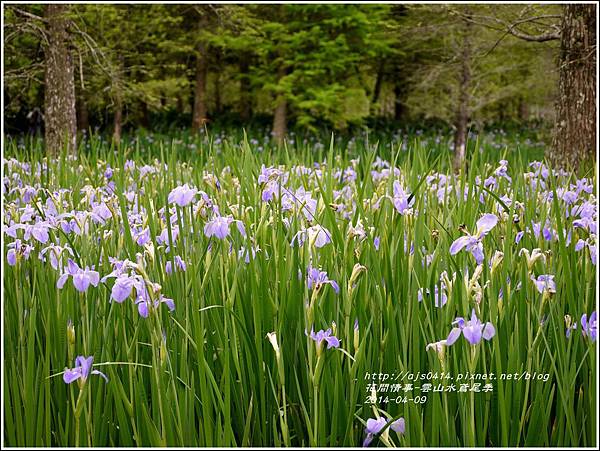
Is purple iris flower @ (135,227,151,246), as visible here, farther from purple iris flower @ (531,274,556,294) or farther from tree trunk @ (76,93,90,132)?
tree trunk @ (76,93,90,132)

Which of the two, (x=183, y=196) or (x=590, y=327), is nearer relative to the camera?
(x=590, y=327)

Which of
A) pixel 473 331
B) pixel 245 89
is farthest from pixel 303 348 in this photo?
pixel 245 89

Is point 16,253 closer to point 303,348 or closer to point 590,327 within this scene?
point 303,348

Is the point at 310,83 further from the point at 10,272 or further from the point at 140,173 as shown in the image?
the point at 10,272

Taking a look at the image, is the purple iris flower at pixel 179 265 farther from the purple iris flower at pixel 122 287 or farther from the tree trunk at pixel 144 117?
the tree trunk at pixel 144 117

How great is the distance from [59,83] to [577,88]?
16.6ft

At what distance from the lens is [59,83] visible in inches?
274

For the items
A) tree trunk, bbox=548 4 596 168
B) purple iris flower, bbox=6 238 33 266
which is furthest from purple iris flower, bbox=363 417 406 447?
tree trunk, bbox=548 4 596 168

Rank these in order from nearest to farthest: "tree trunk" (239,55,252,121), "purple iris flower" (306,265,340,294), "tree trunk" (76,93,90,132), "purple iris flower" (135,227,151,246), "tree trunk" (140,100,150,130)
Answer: "purple iris flower" (306,265,340,294), "purple iris flower" (135,227,151,246), "tree trunk" (76,93,90,132), "tree trunk" (239,55,252,121), "tree trunk" (140,100,150,130)

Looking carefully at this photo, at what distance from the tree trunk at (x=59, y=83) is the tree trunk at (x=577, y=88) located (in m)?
4.71

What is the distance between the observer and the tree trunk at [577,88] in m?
4.88

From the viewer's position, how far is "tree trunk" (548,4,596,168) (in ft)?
16.0

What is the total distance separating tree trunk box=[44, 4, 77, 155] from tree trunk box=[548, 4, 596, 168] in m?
4.71

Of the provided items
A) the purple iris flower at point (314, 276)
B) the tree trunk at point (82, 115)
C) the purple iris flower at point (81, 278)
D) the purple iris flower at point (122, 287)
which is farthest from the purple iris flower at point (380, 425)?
the tree trunk at point (82, 115)
